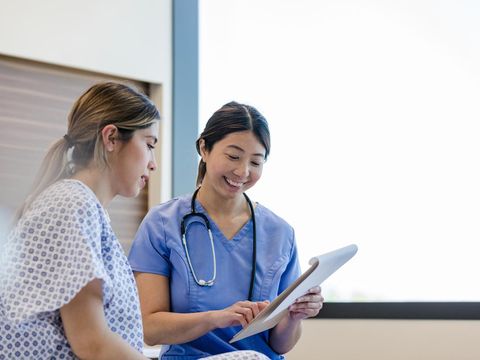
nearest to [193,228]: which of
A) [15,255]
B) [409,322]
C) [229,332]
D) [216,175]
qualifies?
[216,175]

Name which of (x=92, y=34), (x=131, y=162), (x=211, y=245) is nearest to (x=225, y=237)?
(x=211, y=245)

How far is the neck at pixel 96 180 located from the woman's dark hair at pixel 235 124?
55 cm

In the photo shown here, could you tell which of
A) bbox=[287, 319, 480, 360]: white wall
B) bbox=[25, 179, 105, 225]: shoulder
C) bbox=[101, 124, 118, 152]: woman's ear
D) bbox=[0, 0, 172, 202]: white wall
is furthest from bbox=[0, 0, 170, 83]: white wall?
bbox=[25, 179, 105, 225]: shoulder

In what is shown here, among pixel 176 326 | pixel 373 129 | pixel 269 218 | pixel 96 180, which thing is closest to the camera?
pixel 96 180

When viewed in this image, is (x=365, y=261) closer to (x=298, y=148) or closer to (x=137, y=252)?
(x=298, y=148)

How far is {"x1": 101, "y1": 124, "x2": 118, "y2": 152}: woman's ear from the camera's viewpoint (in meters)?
1.43

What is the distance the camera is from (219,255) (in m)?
1.92

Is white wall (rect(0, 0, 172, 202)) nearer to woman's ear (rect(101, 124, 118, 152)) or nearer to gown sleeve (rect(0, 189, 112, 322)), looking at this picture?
woman's ear (rect(101, 124, 118, 152))

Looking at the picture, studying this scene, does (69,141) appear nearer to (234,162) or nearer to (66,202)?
(66,202)

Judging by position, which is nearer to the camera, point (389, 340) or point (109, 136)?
point (109, 136)

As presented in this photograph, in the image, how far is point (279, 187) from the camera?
2959 mm

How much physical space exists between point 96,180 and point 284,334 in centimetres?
72

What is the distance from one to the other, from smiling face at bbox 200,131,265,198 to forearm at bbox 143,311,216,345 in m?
0.34

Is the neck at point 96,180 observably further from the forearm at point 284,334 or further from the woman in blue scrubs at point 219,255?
the forearm at point 284,334
